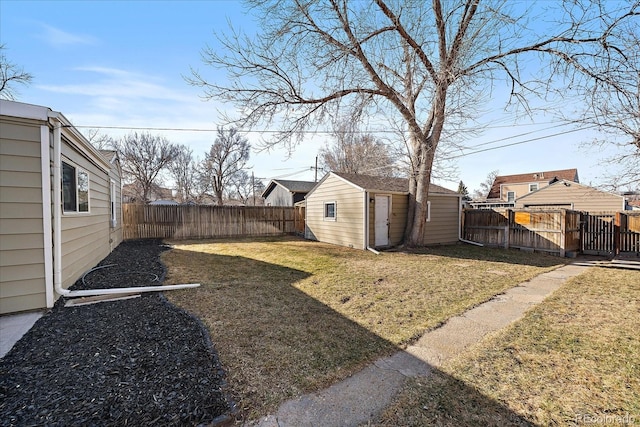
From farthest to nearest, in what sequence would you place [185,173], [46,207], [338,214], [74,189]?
[185,173]
[338,214]
[74,189]
[46,207]

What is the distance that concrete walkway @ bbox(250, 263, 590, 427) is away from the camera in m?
1.94

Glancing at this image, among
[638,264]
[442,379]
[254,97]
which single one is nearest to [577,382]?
[442,379]

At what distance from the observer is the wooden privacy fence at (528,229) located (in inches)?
365

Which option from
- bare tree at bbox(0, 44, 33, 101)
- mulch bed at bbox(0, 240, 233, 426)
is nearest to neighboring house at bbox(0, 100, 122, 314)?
mulch bed at bbox(0, 240, 233, 426)

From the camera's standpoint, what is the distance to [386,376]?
8.04ft

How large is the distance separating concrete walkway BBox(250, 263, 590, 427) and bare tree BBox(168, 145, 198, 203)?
105 feet

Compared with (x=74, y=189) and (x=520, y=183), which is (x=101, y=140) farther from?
(x=520, y=183)

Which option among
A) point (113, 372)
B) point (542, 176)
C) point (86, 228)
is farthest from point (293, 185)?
point (542, 176)

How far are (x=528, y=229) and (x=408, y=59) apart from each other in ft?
23.8

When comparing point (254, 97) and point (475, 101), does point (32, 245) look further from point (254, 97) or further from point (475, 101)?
point (475, 101)

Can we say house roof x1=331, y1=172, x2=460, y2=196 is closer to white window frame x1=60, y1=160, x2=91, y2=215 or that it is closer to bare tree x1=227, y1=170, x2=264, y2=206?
white window frame x1=60, y1=160, x2=91, y2=215

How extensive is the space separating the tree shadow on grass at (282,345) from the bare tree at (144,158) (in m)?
26.0

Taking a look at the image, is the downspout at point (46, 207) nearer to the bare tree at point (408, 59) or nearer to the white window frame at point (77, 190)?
the white window frame at point (77, 190)

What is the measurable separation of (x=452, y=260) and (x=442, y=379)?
254 inches
